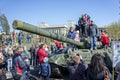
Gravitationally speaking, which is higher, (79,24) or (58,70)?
(79,24)

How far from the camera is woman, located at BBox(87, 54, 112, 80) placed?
9.28 meters

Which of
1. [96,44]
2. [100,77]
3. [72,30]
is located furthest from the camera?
[72,30]

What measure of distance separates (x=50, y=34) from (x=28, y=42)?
23.6 meters

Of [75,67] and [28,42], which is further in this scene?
[28,42]

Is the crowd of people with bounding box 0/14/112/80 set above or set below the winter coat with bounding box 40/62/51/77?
above

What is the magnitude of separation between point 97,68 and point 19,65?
5149mm

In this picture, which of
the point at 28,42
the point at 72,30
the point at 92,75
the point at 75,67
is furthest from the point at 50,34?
the point at 28,42

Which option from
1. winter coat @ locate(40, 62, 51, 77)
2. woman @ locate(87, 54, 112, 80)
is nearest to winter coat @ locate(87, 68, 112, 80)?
woman @ locate(87, 54, 112, 80)

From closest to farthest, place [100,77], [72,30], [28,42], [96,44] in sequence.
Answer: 1. [100,77]
2. [96,44]
3. [72,30]
4. [28,42]

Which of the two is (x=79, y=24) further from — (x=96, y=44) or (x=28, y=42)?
(x=28, y=42)

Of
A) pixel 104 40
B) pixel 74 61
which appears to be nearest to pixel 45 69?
pixel 104 40

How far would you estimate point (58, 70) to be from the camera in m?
16.8

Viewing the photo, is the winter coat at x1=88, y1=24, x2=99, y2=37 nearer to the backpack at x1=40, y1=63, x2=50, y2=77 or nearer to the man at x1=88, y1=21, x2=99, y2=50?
the man at x1=88, y1=21, x2=99, y2=50

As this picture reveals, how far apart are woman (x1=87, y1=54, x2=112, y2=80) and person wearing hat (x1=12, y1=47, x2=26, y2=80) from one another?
185 inches
